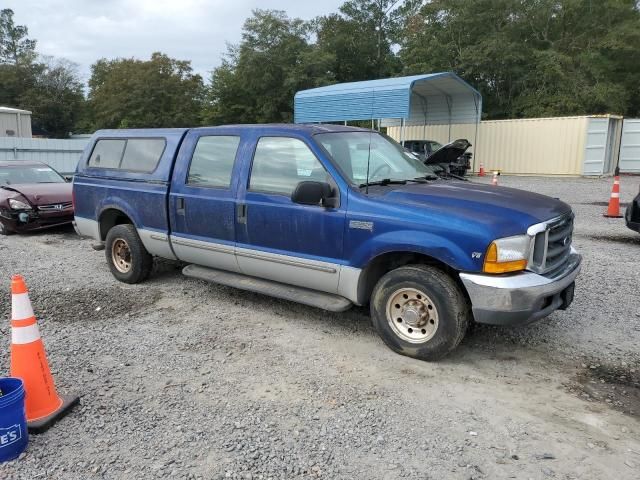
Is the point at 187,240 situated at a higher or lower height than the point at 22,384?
higher

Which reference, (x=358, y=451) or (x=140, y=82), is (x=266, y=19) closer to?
(x=140, y=82)

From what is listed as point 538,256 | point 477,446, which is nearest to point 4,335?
point 477,446

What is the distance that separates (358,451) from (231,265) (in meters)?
2.69

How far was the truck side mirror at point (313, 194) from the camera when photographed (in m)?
4.23

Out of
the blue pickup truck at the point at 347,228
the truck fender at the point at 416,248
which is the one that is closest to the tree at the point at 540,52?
the blue pickup truck at the point at 347,228

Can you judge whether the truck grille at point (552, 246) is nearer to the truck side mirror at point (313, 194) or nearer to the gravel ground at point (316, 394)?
the gravel ground at point (316, 394)

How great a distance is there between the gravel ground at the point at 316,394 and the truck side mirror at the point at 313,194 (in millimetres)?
1239

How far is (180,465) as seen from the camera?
2.90m

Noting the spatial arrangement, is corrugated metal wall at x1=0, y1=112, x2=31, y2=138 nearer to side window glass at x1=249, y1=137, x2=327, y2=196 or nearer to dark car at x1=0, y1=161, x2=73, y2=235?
dark car at x1=0, y1=161, x2=73, y2=235

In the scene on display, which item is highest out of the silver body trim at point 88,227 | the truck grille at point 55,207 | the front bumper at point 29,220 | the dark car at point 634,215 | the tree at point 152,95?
the tree at point 152,95

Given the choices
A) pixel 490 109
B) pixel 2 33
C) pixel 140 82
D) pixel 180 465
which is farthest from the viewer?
pixel 2 33

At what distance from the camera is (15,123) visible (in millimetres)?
24219

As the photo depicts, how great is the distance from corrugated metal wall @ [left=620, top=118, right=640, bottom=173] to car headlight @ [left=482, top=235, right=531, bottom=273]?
75.3 ft

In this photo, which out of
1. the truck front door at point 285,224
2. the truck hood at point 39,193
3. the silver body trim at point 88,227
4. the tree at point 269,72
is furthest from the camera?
the tree at point 269,72
